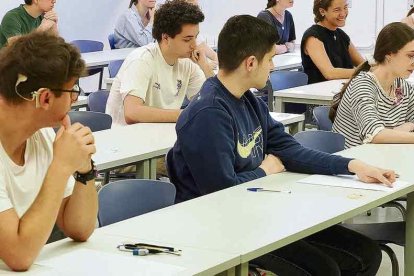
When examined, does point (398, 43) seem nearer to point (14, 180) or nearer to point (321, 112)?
point (321, 112)

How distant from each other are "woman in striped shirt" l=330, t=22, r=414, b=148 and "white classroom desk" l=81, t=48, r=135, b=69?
3.34 m

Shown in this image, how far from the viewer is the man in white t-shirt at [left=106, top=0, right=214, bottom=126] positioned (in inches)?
178

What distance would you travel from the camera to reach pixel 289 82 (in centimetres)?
604

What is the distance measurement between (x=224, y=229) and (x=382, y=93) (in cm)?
189

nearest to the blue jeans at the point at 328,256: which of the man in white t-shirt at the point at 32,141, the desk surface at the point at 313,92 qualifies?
the man in white t-shirt at the point at 32,141

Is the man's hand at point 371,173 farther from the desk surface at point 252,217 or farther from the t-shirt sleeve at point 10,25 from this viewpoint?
the t-shirt sleeve at point 10,25

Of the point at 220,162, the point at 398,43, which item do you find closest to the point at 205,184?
the point at 220,162

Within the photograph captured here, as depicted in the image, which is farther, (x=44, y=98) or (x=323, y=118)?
(x=323, y=118)

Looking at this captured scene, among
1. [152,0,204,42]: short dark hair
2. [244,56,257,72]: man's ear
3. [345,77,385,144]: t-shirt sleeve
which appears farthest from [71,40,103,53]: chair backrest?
[244,56,257,72]: man's ear

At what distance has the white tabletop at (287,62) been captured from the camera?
7012 millimetres

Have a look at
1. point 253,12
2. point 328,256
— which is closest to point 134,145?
point 328,256

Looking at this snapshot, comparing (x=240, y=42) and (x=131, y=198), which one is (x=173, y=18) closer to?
(x=240, y=42)

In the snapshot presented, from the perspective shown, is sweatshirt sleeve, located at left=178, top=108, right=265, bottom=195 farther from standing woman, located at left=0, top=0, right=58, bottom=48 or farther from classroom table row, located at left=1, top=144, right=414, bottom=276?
standing woman, located at left=0, top=0, right=58, bottom=48

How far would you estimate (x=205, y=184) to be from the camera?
3.03 metres
